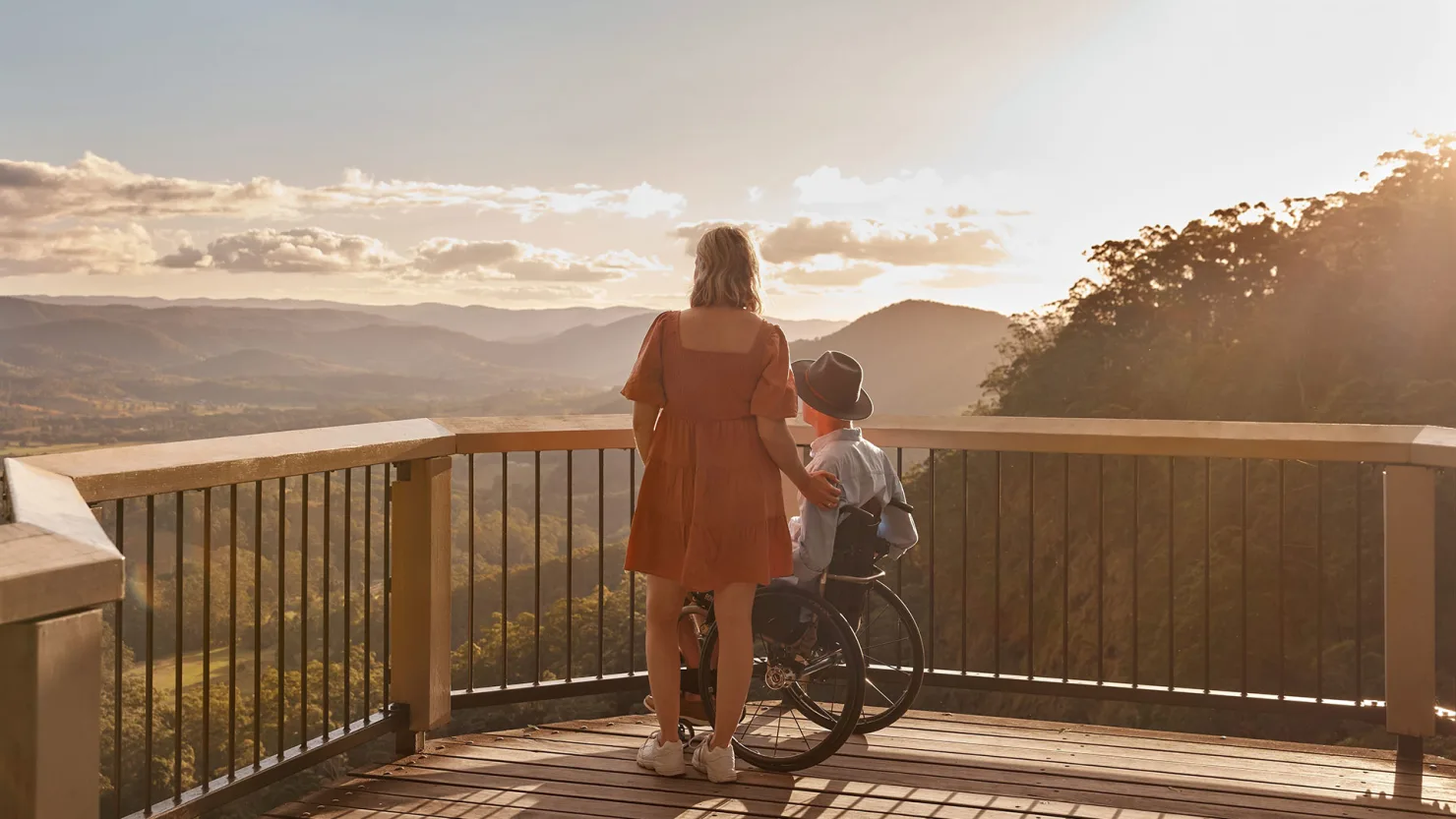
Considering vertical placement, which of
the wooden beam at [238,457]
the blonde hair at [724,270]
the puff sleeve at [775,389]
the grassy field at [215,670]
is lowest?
the grassy field at [215,670]

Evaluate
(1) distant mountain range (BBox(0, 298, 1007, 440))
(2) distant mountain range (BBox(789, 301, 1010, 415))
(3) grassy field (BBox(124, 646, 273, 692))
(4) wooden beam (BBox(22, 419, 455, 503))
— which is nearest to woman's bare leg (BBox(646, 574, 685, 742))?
(4) wooden beam (BBox(22, 419, 455, 503))

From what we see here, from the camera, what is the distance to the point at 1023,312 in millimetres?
30781

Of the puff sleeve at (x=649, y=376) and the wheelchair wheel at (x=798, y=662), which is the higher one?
the puff sleeve at (x=649, y=376)

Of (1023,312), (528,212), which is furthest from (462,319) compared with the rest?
(1023,312)

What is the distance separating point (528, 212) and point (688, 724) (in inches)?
3312

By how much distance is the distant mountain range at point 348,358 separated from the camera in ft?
198

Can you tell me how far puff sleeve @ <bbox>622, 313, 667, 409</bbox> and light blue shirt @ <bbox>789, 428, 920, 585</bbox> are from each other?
58 cm

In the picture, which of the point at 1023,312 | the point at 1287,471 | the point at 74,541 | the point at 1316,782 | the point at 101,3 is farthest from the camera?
the point at 101,3

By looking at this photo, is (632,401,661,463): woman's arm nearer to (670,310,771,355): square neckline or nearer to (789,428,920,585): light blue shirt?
(670,310,771,355): square neckline

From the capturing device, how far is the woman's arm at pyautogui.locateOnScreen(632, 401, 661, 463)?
2916mm

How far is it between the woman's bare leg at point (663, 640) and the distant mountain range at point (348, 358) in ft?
147

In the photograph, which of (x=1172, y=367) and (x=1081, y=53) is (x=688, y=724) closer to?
(x=1081, y=53)

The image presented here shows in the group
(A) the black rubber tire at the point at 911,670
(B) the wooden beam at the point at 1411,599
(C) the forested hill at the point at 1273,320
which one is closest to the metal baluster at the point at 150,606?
(A) the black rubber tire at the point at 911,670

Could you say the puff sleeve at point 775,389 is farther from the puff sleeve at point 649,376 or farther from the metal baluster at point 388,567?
the metal baluster at point 388,567
